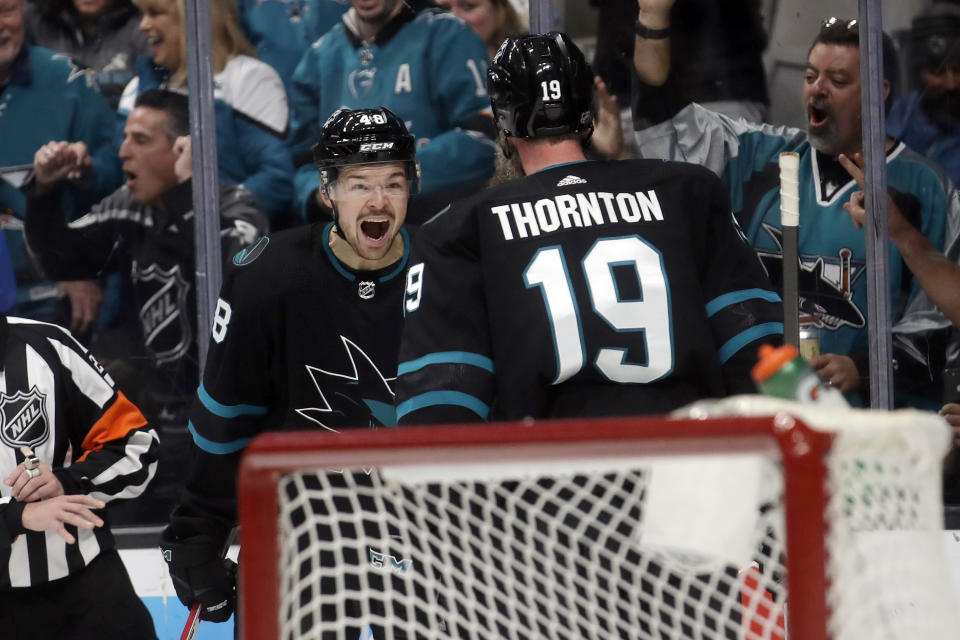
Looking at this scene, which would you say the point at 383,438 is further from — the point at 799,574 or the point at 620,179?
the point at 620,179

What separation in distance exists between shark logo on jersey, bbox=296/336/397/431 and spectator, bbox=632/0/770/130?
5.93 feet

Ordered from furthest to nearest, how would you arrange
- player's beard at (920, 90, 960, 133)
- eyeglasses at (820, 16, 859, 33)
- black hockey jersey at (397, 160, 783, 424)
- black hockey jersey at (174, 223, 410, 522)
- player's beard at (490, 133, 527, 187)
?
eyeglasses at (820, 16, 859, 33), player's beard at (920, 90, 960, 133), black hockey jersey at (174, 223, 410, 522), player's beard at (490, 133, 527, 187), black hockey jersey at (397, 160, 783, 424)

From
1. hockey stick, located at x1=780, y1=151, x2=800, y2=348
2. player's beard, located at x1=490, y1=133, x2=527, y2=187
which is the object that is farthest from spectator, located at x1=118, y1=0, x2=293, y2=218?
hockey stick, located at x1=780, y1=151, x2=800, y2=348

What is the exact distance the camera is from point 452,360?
6.03 ft

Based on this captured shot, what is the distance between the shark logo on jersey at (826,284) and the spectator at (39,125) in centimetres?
208

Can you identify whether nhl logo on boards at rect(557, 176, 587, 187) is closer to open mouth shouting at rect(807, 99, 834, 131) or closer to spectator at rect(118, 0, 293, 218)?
open mouth shouting at rect(807, 99, 834, 131)

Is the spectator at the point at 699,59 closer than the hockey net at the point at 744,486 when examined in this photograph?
No

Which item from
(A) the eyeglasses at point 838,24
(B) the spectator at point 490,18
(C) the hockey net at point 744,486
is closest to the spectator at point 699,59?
(A) the eyeglasses at point 838,24

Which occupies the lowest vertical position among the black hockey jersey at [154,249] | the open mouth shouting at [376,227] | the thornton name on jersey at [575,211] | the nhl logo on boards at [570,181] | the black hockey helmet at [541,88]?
the black hockey jersey at [154,249]

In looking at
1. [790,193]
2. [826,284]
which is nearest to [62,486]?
[790,193]

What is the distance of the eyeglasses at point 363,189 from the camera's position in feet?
8.16

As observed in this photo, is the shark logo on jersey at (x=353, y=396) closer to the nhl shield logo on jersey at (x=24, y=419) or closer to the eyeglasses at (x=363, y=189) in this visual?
the eyeglasses at (x=363, y=189)

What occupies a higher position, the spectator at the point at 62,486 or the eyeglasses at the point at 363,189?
the eyeglasses at the point at 363,189

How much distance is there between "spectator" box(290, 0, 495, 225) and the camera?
157 inches
